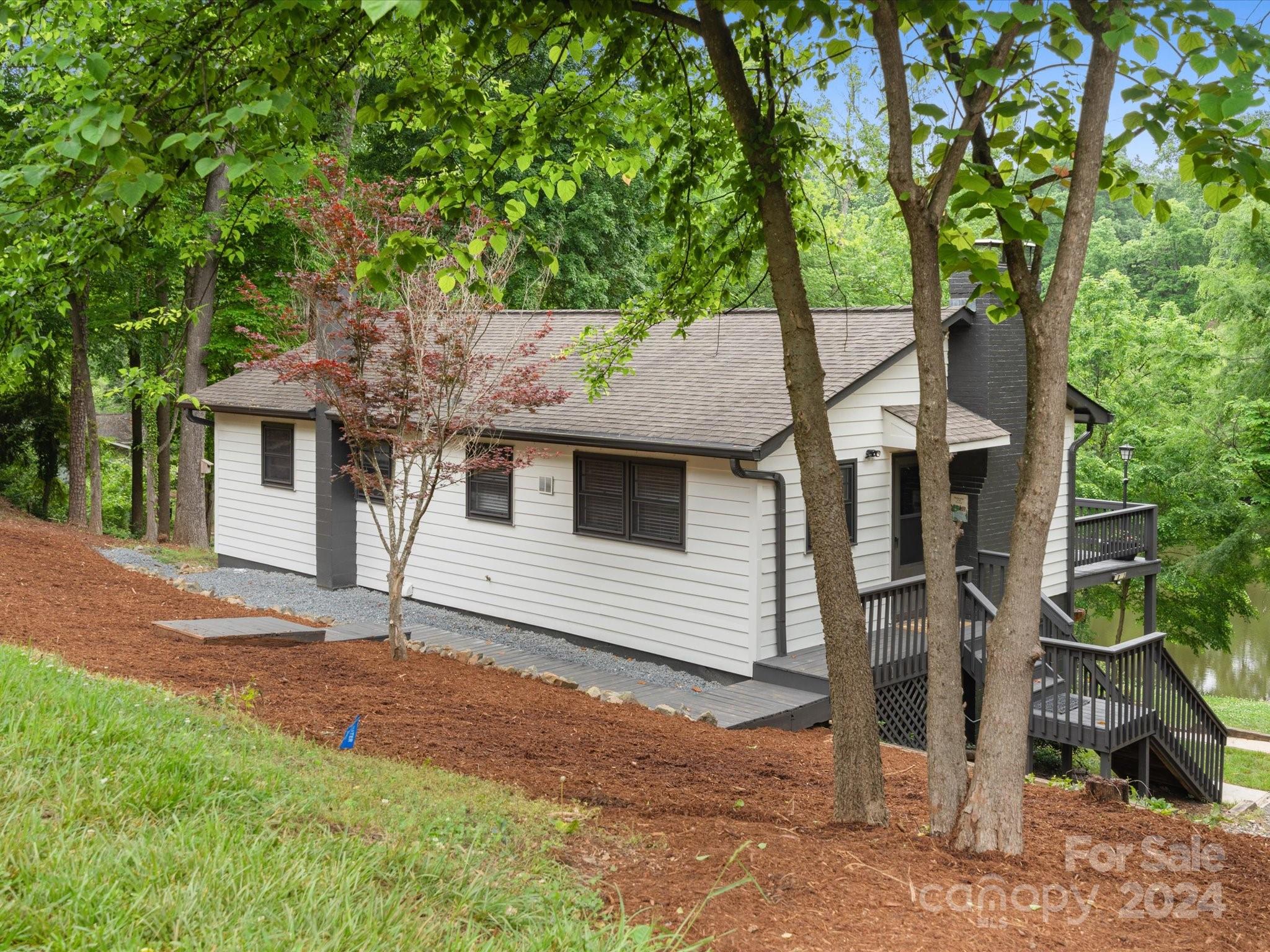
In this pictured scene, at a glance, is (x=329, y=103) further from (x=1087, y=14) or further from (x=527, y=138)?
(x=1087, y=14)

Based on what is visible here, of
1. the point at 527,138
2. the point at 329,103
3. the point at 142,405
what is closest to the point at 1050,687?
the point at 527,138

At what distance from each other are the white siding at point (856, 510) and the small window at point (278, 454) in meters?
9.16

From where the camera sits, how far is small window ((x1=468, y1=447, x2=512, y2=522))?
13820mm

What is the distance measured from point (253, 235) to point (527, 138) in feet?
57.0

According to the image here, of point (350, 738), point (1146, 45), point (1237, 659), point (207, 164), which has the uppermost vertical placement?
point (1146, 45)

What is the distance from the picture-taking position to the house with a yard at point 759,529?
10781 millimetres

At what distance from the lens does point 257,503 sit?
58.9ft

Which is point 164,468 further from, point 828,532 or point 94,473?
point 828,532

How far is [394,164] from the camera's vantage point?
24859 mm

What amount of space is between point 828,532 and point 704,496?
645 centimetres

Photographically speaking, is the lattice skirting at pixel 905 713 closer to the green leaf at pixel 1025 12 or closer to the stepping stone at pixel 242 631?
the stepping stone at pixel 242 631

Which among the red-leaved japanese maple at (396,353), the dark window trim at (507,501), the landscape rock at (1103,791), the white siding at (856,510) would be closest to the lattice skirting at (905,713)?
the white siding at (856,510)

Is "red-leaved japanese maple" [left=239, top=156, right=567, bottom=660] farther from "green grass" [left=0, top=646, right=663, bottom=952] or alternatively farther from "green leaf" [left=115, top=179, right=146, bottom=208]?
"green grass" [left=0, top=646, right=663, bottom=952]

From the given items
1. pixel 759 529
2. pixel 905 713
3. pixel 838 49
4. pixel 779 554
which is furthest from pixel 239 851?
pixel 905 713
